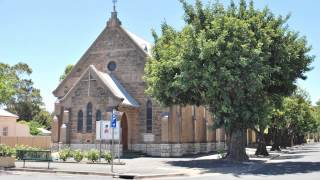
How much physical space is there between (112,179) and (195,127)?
2636 cm

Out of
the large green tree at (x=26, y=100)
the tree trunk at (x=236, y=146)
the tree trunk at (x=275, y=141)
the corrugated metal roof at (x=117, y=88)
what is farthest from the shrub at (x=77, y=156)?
the large green tree at (x=26, y=100)

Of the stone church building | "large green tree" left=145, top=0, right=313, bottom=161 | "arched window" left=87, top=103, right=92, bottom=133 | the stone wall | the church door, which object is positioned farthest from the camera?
the church door

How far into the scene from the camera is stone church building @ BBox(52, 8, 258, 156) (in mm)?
39625

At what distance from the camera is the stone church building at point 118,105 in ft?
130

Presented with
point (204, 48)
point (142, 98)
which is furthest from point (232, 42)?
point (142, 98)

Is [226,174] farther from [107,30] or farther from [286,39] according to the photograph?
[107,30]

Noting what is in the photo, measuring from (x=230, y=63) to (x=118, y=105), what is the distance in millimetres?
14259

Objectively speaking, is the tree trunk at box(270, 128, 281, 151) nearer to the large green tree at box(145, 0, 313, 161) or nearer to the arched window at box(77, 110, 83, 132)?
the large green tree at box(145, 0, 313, 161)

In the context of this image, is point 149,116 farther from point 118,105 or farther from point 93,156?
point 93,156

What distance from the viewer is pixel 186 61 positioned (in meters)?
27.7

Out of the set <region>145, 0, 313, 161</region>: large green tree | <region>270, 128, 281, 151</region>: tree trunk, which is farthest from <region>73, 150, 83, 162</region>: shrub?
<region>270, 128, 281, 151</region>: tree trunk

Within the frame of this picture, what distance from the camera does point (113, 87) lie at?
133 ft

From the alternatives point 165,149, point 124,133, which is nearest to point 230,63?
point 165,149

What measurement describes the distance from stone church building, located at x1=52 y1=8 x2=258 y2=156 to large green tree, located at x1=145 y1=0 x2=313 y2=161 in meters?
7.87
